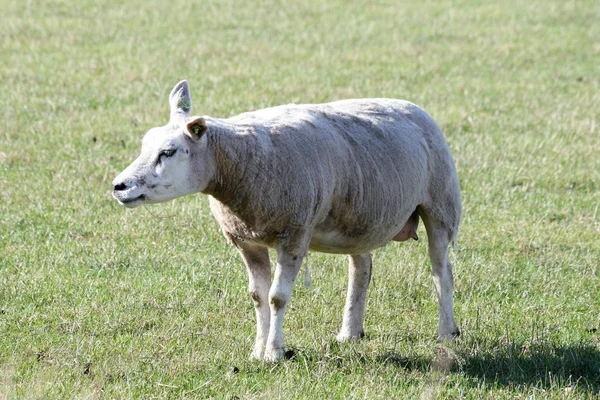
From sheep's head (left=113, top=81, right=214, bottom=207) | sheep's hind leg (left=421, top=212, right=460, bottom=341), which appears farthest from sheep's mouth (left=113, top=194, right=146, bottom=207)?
sheep's hind leg (left=421, top=212, right=460, bottom=341)

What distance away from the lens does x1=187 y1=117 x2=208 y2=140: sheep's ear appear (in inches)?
243

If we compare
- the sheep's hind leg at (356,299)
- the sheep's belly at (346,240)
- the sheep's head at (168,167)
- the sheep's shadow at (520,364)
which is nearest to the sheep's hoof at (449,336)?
the sheep's shadow at (520,364)

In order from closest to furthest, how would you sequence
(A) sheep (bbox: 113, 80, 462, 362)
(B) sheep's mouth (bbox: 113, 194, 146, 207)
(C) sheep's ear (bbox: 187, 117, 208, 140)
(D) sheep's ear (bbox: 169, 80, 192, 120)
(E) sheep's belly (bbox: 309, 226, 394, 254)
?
(B) sheep's mouth (bbox: 113, 194, 146, 207) → (C) sheep's ear (bbox: 187, 117, 208, 140) → (A) sheep (bbox: 113, 80, 462, 362) → (D) sheep's ear (bbox: 169, 80, 192, 120) → (E) sheep's belly (bbox: 309, 226, 394, 254)

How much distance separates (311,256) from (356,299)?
5.55 ft

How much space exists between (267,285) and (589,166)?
6827 mm

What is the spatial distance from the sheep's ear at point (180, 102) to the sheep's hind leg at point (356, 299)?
1.91 metres

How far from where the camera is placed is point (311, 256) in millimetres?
9312

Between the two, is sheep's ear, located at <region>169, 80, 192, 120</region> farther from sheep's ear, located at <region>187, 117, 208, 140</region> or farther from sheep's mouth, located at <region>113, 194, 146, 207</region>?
sheep's mouth, located at <region>113, 194, 146, 207</region>

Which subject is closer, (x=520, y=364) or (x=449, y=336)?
(x=520, y=364)

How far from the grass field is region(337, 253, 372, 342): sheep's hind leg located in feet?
0.62

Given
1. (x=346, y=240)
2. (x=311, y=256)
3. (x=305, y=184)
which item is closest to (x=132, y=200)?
A: (x=305, y=184)

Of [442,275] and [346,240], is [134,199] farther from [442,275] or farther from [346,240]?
[442,275]

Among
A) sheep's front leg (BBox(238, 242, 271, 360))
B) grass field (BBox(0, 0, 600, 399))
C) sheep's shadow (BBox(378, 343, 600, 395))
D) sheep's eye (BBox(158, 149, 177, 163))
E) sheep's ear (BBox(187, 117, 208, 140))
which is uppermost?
sheep's ear (BBox(187, 117, 208, 140))

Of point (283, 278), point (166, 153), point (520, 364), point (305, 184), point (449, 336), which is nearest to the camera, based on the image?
point (166, 153)
